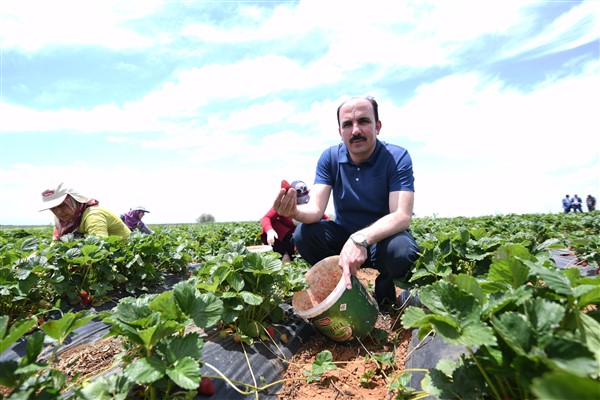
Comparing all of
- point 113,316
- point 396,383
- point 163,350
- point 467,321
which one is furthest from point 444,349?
point 113,316

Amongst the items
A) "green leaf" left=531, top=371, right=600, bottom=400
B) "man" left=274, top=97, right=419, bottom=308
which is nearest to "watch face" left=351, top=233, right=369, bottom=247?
"man" left=274, top=97, right=419, bottom=308

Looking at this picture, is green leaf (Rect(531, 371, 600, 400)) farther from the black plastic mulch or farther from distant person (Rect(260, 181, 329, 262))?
distant person (Rect(260, 181, 329, 262))

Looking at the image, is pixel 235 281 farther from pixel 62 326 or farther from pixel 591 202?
pixel 591 202

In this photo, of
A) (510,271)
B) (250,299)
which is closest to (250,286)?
(250,299)

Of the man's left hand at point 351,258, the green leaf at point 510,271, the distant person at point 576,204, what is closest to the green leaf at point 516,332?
the green leaf at point 510,271

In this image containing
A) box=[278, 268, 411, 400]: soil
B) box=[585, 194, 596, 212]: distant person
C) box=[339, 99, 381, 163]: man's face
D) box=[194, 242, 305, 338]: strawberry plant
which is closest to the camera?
box=[278, 268, 411, 400]: soil

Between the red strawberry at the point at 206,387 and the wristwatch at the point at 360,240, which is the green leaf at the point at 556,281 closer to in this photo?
the wristwatch at the point at 360,240

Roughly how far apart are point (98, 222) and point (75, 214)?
10.9 inches

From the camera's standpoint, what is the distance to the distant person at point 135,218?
7.41 meters

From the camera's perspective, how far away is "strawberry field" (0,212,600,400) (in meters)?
1.01

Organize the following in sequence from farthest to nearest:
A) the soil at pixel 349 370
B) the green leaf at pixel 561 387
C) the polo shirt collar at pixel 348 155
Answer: the polo shirt collar at pixel 348 155 < the soil at pixel 349 370 < the green leaf at pixel 561 387

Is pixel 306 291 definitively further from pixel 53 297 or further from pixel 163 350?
pixel 53 297

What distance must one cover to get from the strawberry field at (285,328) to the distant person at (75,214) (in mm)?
740

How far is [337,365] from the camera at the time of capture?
7.23 ft
